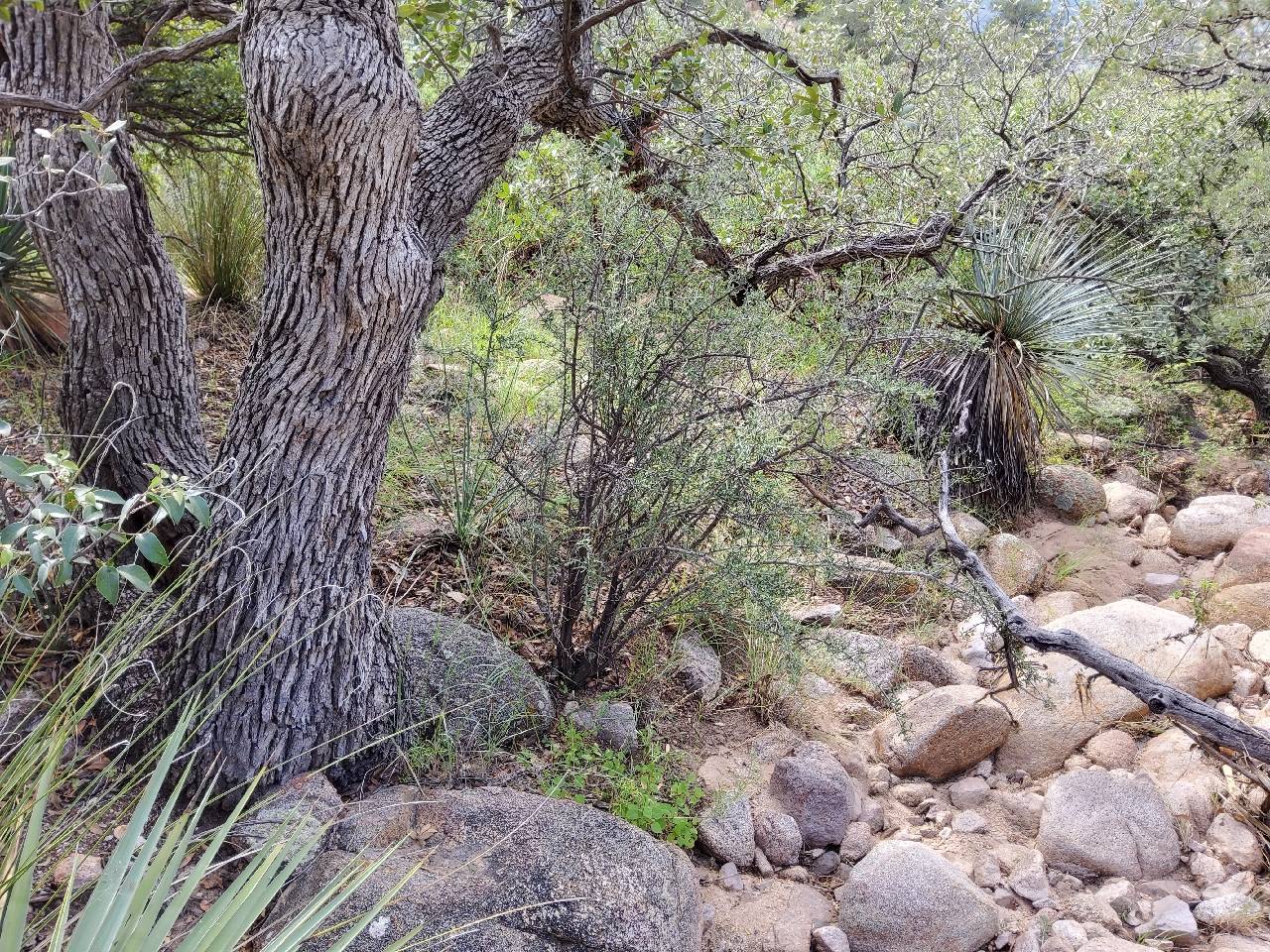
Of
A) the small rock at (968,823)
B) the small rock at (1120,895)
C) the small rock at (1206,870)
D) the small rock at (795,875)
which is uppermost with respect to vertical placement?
the small rock at (1206,870)

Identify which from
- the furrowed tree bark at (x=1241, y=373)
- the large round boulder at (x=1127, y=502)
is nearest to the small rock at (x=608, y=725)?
the large round boulder at (x=1127, y=502)

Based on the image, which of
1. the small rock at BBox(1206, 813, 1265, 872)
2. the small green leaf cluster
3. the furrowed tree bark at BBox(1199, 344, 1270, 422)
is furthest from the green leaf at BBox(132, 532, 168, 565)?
the furrowed tree bark at BBox(1199, 344, 1270, 422)

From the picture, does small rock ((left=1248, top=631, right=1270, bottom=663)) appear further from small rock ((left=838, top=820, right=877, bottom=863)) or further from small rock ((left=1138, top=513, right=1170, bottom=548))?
small rock ((left=838, top=820, right=877, bottom=863))

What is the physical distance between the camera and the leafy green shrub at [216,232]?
5.45m

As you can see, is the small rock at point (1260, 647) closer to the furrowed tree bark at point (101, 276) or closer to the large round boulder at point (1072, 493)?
the large round boulder at point (1072, 493)

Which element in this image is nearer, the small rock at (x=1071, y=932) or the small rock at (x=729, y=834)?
the small rock at (x=1071, y=932)

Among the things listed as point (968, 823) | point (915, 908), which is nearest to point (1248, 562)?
point (968, 823)

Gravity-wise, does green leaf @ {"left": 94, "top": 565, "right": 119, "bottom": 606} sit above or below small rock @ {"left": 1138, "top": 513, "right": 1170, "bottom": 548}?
above

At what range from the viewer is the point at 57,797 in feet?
8.98

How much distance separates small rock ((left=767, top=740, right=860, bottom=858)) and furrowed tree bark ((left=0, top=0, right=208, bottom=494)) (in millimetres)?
2274

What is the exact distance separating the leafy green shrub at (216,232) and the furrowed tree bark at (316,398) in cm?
308

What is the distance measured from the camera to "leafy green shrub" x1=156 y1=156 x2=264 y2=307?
5.45 metres

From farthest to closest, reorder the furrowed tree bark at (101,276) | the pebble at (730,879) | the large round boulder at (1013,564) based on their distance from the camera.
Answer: the large round boulder at (1013,564)
the pebble at (730,879)
the furrowed tree bark at (101,276)


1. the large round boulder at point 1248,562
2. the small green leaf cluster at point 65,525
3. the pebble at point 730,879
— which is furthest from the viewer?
the large round boulder at point 1248,562
